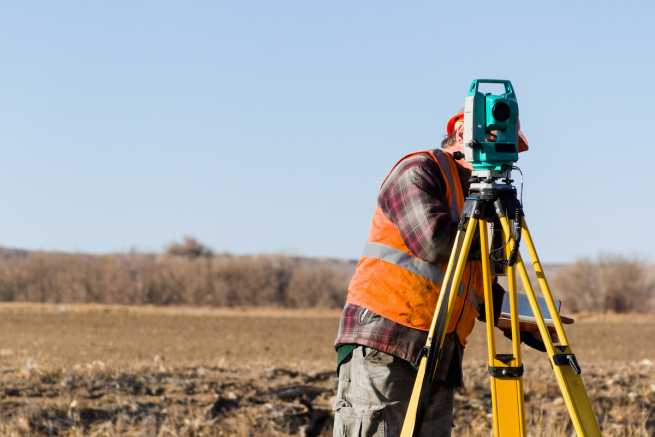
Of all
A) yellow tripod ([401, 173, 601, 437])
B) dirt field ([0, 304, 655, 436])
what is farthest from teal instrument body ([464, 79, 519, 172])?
dirt field ([0, 304, 655, 436])

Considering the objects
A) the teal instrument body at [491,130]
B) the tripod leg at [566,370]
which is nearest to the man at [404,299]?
the teal instrument body at [491,130]

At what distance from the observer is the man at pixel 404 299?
12.9ft

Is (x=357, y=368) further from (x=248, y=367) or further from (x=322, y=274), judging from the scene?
(x=322, y=274)

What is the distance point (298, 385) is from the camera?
26.0ft

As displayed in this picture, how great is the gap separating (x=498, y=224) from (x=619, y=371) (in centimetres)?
645

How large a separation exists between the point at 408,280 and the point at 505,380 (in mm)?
570

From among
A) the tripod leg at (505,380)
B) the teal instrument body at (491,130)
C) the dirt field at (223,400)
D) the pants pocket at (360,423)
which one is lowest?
the dirt field at (223,400)

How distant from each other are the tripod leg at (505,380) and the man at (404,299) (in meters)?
0.30

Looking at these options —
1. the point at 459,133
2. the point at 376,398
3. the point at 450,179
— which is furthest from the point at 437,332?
the point at 459,133

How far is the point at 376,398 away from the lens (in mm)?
3982

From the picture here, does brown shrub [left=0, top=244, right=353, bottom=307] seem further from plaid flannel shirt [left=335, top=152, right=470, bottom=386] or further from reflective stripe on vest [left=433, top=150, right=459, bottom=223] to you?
reflective stripe on vest [left=433, top=150, right=459, bottom=223]

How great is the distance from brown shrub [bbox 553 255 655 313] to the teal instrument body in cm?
3215

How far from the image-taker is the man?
3.93 metres

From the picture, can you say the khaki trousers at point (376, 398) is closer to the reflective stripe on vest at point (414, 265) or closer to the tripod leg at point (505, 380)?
the reflective stripe on vest at point (414, 265)
